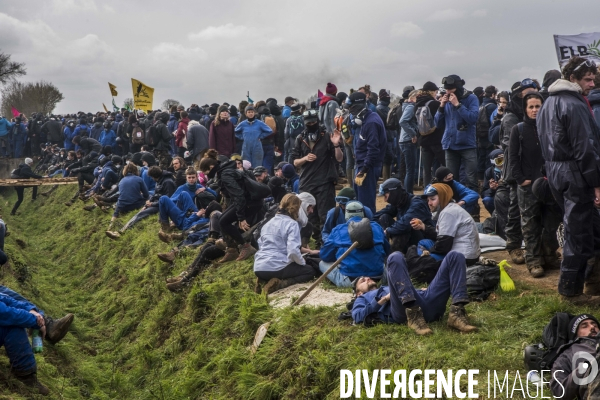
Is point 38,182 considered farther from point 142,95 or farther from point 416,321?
point 416,321

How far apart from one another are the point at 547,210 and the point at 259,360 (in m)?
3.52

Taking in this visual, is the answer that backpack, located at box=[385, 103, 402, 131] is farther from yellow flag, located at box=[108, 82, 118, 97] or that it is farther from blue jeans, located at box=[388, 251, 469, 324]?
yellow flag, located at box=[108, 82, 118, 97]

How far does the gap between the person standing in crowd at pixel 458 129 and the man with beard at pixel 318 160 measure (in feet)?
5.42

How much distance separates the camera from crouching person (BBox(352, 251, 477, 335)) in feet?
20.5

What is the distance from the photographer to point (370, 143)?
32.7 feet

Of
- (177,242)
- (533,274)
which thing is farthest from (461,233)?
(177,242)

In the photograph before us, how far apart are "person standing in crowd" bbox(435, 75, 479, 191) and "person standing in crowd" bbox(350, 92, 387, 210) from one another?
3.53 feet

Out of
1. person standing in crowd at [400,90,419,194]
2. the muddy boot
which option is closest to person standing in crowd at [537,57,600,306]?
the muddy boot

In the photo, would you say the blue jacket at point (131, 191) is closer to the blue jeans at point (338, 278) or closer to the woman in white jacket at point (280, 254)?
the woman in white jacket at point (280, 254)

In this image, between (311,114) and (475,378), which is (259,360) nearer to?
(475,378)

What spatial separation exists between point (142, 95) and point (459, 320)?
1966 cm

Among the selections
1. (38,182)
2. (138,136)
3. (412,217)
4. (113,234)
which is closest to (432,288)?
(412,217)

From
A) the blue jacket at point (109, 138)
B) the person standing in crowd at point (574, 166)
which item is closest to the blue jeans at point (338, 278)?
the person standing in crowd at point (574, 166)

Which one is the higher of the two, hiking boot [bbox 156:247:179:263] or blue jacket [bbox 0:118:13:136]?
blue jacket [bbox 0:118:13:136]
